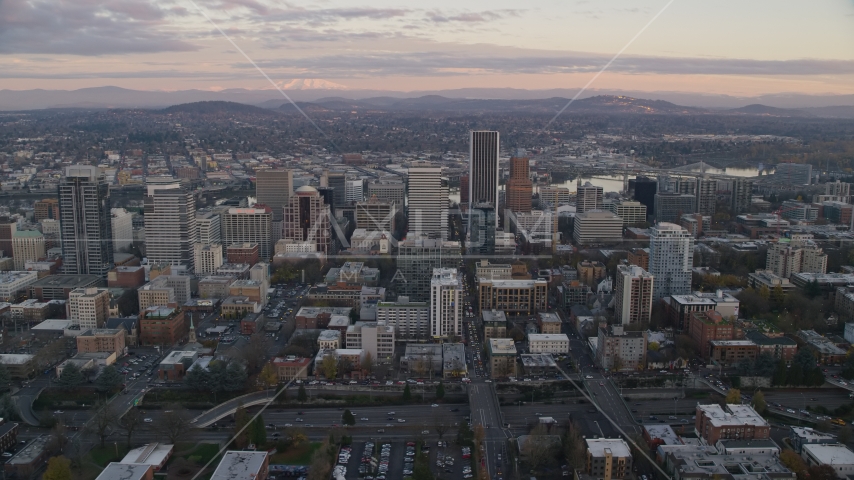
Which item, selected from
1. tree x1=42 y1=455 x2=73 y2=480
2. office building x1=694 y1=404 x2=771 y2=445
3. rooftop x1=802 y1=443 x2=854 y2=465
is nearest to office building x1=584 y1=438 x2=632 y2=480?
office building x1=694 y1=404 x2=771 y2=445

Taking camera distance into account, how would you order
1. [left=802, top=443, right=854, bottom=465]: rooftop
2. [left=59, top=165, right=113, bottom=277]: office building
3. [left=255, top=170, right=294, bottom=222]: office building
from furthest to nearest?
[left=255, top=170, right=294, bottom=222]: office building < [left=59, top=165, right=113, bottom=277]: office building < [left=802, top=443, right=854, bottom=465]: rooftop

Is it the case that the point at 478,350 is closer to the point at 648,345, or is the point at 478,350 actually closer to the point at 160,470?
the point at 648,345

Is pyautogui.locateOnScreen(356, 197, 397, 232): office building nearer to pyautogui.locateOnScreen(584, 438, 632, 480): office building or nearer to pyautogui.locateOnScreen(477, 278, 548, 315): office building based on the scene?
pyautogui.locateOnScreen(477, 278, 548, 315): office building

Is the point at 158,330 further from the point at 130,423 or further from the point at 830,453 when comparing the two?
the point at 830,453

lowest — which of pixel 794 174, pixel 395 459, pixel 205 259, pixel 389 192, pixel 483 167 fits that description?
pixel 395 459

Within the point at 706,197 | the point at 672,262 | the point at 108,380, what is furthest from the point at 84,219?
the point at 706,197

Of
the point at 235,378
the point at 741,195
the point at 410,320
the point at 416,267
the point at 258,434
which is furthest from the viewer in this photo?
the point at 741,195
